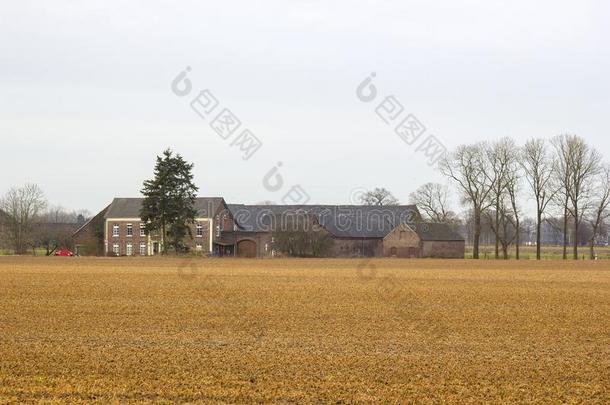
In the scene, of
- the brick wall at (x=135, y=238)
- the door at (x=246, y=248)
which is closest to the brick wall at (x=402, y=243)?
the door at (x=246, y=248)

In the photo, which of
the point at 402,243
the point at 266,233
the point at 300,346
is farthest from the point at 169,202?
the point at 300,346

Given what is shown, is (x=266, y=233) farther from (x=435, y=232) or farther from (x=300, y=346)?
(x=300, y=346)

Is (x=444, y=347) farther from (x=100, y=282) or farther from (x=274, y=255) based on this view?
(x=274, y=255)

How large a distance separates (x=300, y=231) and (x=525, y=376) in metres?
74.2

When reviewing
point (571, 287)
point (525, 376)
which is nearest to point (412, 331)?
point (525, 376)

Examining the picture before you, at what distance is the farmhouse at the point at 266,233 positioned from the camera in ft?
323

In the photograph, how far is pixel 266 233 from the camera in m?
99.4

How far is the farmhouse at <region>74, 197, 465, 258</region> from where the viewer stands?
3878 inches

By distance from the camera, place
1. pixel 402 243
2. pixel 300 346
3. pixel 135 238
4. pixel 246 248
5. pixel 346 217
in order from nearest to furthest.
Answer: pixel 300 346
pixel 402 243
pixel 135 238
pixel 246 248
pixel 346 217

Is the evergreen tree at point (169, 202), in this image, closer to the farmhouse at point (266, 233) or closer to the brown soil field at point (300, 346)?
the farmhouse at point (266, 233)

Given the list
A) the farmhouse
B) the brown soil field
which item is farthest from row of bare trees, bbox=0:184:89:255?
the brown soil field

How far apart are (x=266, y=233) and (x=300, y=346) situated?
3217 inches

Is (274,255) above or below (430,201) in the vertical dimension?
below

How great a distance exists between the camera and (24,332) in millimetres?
19562
